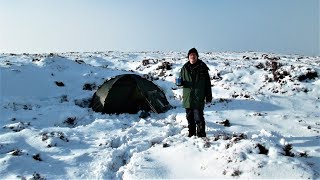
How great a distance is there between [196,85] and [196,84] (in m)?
0.03

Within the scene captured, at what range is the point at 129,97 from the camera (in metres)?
14.6

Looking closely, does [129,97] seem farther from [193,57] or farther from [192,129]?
[193,57]

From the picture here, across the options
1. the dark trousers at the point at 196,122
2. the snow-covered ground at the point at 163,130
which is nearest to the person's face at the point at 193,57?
the dark trousers at the point at 196,122

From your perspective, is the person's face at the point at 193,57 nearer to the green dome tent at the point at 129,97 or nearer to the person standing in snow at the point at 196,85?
the person standing in snow at the point at 196,85

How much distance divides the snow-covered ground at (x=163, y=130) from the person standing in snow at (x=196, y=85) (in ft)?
2.54

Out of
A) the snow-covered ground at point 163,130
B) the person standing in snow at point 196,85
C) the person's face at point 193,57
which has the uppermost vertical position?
the person's face at point 193,57

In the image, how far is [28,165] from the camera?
8.49 metres

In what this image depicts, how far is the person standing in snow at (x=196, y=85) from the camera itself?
9859 mm

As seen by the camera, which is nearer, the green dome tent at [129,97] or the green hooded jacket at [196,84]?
the green hooded jacket at [196,84]

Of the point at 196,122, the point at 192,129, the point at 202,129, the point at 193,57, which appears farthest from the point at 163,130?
the point at 193,57

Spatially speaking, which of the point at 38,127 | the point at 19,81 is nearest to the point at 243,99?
the point at 38,127

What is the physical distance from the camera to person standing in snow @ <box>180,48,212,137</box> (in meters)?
9.86

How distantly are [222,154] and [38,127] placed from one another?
6.69 metres

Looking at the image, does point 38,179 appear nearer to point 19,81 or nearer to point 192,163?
point 192,163
